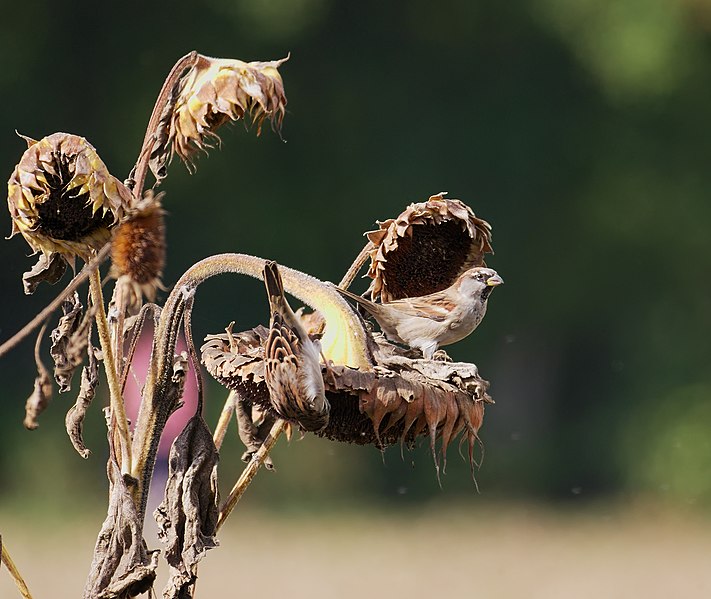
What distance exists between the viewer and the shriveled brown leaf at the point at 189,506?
0.76m

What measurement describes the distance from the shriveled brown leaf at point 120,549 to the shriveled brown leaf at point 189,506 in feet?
0.06

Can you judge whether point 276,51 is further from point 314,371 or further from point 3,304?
point 314,371

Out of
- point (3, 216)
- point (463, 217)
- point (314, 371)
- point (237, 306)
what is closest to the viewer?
point (314, 371)

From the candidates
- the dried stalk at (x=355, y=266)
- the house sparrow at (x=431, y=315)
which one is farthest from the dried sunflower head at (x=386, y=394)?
the house sparrow at (x=431, y=315)

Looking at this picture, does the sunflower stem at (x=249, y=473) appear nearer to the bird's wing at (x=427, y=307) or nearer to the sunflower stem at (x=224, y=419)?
the sunflower stem at (x=224, y=419)

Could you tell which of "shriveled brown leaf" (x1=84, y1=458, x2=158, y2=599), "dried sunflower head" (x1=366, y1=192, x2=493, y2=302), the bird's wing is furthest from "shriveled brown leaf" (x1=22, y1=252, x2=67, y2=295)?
the bird's wing

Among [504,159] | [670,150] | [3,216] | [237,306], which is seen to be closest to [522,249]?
[504,159]

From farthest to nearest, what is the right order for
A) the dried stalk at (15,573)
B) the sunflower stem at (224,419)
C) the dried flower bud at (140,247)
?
the sunflower stem at (224,419) < the dried stalk at (15,573) < the dried flower bud at (140,247)

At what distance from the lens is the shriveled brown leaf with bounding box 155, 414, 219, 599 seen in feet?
2.49

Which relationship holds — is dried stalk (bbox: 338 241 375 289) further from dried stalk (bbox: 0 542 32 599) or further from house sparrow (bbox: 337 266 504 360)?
dried stalk (bbox: 0 542 32 599)

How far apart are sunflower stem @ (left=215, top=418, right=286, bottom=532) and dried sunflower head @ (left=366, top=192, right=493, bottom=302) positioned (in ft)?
0.50

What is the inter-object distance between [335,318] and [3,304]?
3.18m

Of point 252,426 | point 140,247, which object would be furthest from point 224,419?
point 140,247

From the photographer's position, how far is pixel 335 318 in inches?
29.8
